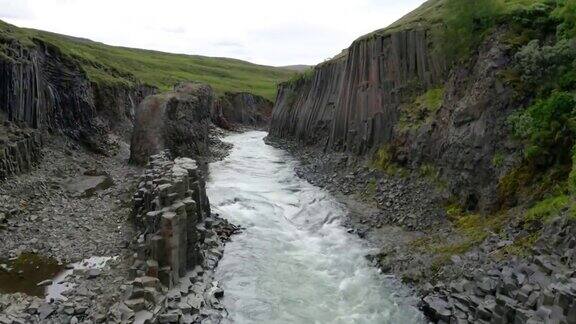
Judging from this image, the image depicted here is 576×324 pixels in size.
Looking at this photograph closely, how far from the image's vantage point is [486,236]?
18.2 m

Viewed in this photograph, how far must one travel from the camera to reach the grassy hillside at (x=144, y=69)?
47881 millimetres

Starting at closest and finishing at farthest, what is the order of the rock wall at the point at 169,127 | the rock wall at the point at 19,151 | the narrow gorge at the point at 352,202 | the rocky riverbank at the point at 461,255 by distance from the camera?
the rocky riverbank at the point at 461,255 < the narrow gorge at the point at 352,202 < the rock wall at the point at 19,151 < the rock wall at the point at 169,127

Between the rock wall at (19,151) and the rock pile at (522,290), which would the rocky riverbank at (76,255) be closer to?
Answer: the rock wall at (19,151)

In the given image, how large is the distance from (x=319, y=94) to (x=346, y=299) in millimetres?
36515

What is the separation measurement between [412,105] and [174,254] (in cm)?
1954

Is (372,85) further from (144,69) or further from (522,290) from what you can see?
(144,69)

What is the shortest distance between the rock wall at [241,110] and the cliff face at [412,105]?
31.0m

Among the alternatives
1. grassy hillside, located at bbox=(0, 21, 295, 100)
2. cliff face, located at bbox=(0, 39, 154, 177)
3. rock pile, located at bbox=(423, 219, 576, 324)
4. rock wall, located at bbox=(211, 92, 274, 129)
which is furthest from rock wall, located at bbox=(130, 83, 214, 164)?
rock wall, located at bbox=(211, 92, 274, 129)

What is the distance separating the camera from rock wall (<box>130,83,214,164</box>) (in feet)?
124

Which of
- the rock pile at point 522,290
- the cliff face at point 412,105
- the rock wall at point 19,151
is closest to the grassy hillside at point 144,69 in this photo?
the rock wall at point 19,151

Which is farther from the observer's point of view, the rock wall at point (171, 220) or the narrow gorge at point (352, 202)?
the rock wall at point (171, 220)

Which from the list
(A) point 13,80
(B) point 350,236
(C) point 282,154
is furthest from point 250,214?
(C) point 282,154

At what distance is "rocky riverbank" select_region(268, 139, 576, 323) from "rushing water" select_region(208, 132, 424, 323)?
100 centimetres

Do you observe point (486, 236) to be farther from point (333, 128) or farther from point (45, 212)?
point (333, 128)
